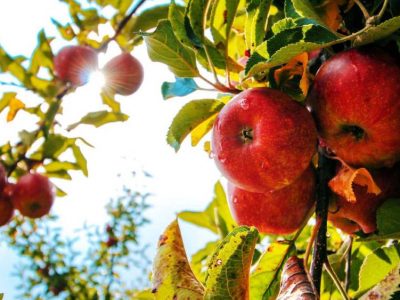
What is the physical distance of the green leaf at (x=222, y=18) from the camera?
0.94 meters

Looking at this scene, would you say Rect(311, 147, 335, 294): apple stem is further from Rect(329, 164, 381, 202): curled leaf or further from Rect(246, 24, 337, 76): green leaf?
Rect(246, 24, 337, 76): green leaf

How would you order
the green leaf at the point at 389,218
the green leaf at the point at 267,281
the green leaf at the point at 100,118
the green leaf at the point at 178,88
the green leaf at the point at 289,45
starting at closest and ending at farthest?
the green leaf at the point at 289,45
the green leaf at the point at 389,218
the green leaf at the point at 267,281
the green leaf at the point at 178,88
the green leaf at the point at 100,118

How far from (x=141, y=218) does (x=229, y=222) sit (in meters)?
2.76

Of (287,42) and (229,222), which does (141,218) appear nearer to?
(229,222)

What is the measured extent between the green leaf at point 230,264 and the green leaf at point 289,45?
26 centimetres

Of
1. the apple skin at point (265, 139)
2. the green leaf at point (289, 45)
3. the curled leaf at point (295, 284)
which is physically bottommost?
the curled leaf at point (295, 284)

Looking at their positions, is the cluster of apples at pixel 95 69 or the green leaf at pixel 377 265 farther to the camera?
the cluster of apples at pixel 95 69

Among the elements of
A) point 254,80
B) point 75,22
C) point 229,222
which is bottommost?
point 229,222

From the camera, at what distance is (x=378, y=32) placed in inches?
28.7

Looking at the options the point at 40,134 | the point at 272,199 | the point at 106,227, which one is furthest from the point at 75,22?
the point at 106,227

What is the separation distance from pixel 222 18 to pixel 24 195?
1.31 metres

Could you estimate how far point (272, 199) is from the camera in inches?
37.0

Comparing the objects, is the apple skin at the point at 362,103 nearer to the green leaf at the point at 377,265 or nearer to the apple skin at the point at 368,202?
the apple skin at the point at 368,202

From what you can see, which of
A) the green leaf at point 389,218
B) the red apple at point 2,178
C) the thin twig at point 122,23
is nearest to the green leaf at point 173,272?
the green leaf at point 389,218
